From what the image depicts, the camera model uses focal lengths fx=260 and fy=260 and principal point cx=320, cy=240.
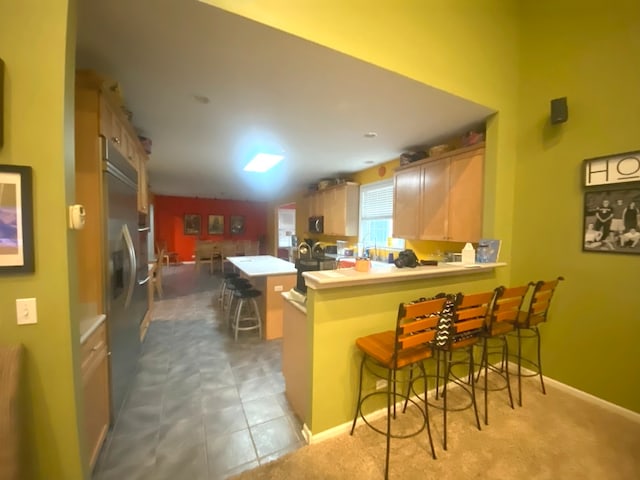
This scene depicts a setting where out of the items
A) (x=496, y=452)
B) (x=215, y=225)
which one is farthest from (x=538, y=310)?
(x=215, y=225)

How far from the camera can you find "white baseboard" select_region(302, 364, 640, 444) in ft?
5.72

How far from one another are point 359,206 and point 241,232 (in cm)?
707

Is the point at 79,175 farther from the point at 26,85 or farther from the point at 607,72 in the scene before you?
the point at 607,72

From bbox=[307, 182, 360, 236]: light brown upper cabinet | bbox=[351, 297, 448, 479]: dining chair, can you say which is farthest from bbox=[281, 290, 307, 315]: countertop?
bbox=[307, 182, 360, 236]: light brown upper cabinet

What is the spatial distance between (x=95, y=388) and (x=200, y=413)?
76cm

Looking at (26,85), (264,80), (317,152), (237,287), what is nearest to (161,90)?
(264,80)

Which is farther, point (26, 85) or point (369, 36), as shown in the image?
point (369, 36)

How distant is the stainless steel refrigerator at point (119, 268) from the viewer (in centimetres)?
175

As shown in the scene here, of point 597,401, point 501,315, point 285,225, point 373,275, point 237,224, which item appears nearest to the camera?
point 373,275

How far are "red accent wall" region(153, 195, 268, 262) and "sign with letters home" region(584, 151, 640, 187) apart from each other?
32.6 ft

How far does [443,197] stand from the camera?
9.90ft

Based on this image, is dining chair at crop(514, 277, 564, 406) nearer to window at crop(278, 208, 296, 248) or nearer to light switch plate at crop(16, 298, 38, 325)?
light switch plate at crop(16, 298, 38, 325)

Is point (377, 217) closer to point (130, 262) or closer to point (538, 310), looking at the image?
point (538, 310)

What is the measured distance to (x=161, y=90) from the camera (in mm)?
2074
